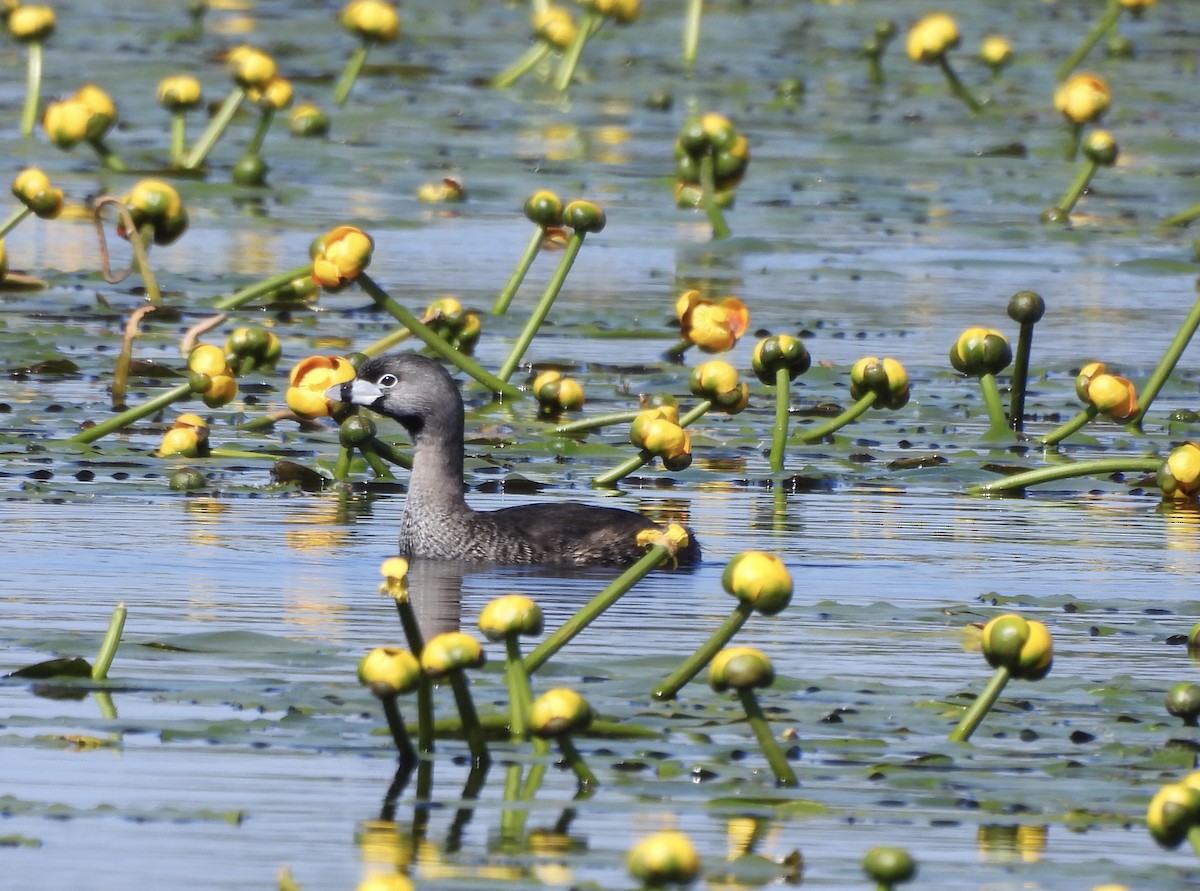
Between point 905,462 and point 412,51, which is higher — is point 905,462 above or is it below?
below

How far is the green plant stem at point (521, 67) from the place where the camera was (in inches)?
805

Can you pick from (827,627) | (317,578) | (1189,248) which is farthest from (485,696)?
(1189,248)

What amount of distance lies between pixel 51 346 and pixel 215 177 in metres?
6.22

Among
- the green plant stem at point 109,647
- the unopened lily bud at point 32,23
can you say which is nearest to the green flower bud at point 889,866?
the green plant stem at point 109,647

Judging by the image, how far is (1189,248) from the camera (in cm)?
1652

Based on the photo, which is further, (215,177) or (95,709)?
(215,177)

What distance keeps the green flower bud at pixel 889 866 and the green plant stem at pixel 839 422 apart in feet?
17.2

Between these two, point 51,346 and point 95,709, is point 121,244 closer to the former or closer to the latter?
point 51,346

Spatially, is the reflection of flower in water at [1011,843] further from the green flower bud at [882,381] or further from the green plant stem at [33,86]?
the green plant stem at [33,86]

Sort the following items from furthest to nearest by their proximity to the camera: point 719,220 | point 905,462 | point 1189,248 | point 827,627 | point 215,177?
point 215,177 → point 1189,248 → point 719,220 → point 905,462 → point 827,627

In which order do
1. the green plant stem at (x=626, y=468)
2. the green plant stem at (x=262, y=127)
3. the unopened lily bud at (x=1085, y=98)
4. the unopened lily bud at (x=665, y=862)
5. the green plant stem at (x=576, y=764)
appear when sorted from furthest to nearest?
the green plant stem at (x=262, y=127) → the unopened lily bud at (x=1085, y=98) → the green plant stem at (x=626, y=468) → the green plant stem at (x=576, y=764) → the unopened lily bud at (x=665, y=862)

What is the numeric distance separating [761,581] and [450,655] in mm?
579

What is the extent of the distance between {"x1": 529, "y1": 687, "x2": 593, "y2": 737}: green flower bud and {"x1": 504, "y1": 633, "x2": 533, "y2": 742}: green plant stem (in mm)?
222

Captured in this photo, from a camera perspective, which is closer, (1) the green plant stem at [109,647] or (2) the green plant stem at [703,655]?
(2) the green plant stem at [703,655]
